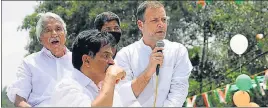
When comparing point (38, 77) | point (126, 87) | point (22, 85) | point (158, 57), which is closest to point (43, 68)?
point (38, 77)

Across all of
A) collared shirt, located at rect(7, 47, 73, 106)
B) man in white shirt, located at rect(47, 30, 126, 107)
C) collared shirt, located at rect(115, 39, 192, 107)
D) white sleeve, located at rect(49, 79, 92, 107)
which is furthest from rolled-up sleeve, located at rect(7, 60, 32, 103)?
white sleeve, located at rect(49, 79, 92, 107)

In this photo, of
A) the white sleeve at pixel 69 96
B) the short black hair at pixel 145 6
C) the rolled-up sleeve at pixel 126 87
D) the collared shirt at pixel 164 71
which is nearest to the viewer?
the white sleeve at pixel 69 96

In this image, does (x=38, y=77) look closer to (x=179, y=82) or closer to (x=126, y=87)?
(x=126, y=87)

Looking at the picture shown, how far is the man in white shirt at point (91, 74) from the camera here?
2.48 meters

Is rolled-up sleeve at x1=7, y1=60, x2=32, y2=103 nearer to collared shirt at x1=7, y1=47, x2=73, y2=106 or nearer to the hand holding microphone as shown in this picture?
collared shirt at x1=7, y1=47, x2=73, y2=106

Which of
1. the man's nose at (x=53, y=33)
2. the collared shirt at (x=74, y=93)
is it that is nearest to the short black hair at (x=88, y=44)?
the collared shirt at (x=74, y=93)

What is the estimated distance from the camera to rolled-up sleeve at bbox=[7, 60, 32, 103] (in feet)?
11.1

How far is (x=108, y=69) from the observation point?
261 cm

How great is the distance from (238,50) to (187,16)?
11077 millimetres

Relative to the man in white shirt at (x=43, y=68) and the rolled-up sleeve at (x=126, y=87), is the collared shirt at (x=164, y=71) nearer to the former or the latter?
the rolled-up sleeve at (x=126, y=87)

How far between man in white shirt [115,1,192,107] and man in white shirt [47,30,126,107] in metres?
0.72

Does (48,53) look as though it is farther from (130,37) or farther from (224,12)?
(224,12)

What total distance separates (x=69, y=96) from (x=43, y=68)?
3.50ft

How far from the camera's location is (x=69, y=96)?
246 cm
